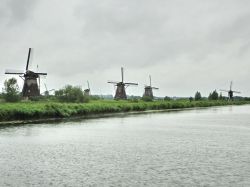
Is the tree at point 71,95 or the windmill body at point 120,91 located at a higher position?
the windmill body at point 120,91

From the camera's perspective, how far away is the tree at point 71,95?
85688mm

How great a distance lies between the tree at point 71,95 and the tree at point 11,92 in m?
13.2

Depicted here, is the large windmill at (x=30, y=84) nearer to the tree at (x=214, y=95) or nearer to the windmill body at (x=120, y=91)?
the windmill body at (x=120, y=91)

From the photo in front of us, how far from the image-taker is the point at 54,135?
1404 inches

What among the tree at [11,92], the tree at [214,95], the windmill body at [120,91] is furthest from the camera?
the tree at [214,95]

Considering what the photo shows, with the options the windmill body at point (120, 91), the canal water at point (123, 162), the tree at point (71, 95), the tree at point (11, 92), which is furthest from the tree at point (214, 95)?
the canal water at point (123, 162)

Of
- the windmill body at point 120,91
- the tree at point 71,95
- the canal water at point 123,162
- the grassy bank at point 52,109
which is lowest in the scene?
the canal water at point 123,162

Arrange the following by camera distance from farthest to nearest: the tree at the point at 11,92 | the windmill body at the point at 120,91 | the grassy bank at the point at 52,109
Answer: the windmill body at the point at 120,91 → the tree at the point at 11,92 → the grassy bank at the point at 52,109

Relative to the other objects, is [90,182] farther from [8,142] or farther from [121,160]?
[8,142]

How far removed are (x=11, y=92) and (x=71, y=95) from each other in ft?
50.9

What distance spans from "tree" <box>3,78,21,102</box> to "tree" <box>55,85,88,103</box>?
13.2 meters

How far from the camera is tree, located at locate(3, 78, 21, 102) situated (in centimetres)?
A: 7206

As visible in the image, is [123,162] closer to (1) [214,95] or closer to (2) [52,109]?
(2) [52,109]

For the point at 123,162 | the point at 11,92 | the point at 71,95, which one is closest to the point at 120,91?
the point at 71,95
